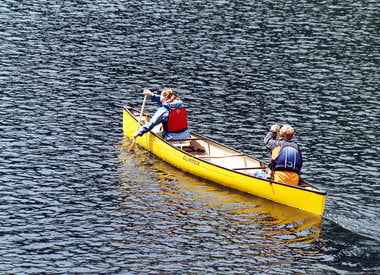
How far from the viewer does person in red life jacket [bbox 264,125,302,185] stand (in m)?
21.7

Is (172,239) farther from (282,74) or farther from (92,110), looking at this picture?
(282,74)

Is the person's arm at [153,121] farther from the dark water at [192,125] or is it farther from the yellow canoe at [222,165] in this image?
the dark water at [192,125]

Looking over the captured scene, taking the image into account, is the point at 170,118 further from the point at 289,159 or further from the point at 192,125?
the point at 289,159

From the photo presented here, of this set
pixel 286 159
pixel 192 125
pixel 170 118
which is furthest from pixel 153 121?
pixel 286 159

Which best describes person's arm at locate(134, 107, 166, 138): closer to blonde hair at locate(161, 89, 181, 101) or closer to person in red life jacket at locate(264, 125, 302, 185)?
blonde hair at locate(161, 89, 181, 101)

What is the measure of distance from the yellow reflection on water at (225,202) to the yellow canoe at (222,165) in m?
0.24

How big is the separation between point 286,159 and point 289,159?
9 cm

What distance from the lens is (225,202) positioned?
22578mm

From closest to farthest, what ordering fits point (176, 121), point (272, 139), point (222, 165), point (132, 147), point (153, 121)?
point (272, 139) → point (222, 165) → point (153, 121) → point (176, 121) → point (132, 147)

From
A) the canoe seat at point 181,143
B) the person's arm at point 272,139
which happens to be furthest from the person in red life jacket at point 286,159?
the canoe seat at point 181,143

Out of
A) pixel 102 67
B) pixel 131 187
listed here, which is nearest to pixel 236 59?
pixel 102 67

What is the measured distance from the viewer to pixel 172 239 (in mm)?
19688

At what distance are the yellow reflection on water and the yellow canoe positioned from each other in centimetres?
24

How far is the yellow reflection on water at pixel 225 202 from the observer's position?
2073cm
